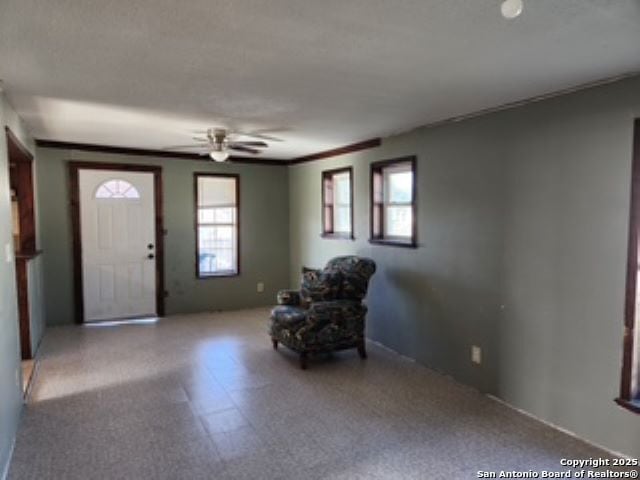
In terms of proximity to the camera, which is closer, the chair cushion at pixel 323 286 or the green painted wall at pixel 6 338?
the green painted wall at pixel 6 338

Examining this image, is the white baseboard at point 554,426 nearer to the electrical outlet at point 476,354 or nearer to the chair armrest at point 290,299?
the electrical outlet at point 476,354

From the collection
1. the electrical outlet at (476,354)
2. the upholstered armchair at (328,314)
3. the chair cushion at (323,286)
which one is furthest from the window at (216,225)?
the electrical outlet at (476,354)

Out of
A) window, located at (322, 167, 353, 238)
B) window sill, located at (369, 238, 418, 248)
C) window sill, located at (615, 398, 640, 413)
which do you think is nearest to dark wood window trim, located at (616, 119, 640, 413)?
window sill, located at (615, 398, 640, 413)

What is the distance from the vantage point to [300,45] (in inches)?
83.1

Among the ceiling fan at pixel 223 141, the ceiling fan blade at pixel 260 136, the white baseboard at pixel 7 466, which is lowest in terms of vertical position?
the white baseboard at pixel 7 466

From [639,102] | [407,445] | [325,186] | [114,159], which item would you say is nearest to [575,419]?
[407,445]

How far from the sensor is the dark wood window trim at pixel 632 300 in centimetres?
249

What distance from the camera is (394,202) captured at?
4.62 meters

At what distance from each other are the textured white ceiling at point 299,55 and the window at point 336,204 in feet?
6.29

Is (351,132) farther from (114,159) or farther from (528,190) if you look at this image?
(114,159)

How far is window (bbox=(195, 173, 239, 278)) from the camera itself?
6219 mm

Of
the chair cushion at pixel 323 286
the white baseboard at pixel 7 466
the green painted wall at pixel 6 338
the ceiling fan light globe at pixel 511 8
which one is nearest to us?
the ceiling fan light globe at pixel 511 8

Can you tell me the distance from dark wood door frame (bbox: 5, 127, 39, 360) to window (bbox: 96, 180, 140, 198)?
37.0 inches

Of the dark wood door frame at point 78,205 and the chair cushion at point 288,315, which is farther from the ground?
the dark wood door frame at point 78,205
